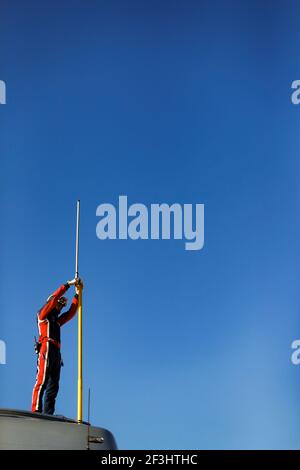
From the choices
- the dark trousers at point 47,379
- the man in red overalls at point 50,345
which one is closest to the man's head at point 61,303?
the man in red overalls at point 50,345

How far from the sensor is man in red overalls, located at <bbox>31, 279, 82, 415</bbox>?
5.75 meters

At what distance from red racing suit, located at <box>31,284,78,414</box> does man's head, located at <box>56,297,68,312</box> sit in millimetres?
29

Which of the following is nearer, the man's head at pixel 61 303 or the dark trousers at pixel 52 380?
the dark trousers at pixel 52 380

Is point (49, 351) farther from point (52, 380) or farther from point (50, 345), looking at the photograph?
point (52, 380)

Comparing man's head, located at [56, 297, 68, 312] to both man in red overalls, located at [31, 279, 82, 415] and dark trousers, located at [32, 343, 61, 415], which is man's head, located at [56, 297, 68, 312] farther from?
dark trousers, located at [32, 343, 61, 415]

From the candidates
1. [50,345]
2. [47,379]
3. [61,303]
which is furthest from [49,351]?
[61,303]

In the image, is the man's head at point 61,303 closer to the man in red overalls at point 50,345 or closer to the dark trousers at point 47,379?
the man in red overalls at point 50,345

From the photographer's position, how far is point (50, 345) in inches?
234

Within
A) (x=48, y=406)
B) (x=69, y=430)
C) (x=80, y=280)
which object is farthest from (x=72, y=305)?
(x=69, y=430)

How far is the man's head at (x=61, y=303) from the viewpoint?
6.09m

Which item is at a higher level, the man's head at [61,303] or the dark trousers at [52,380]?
the man's head at [61,303]

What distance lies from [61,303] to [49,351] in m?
0.39

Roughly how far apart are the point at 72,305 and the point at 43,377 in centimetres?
58
